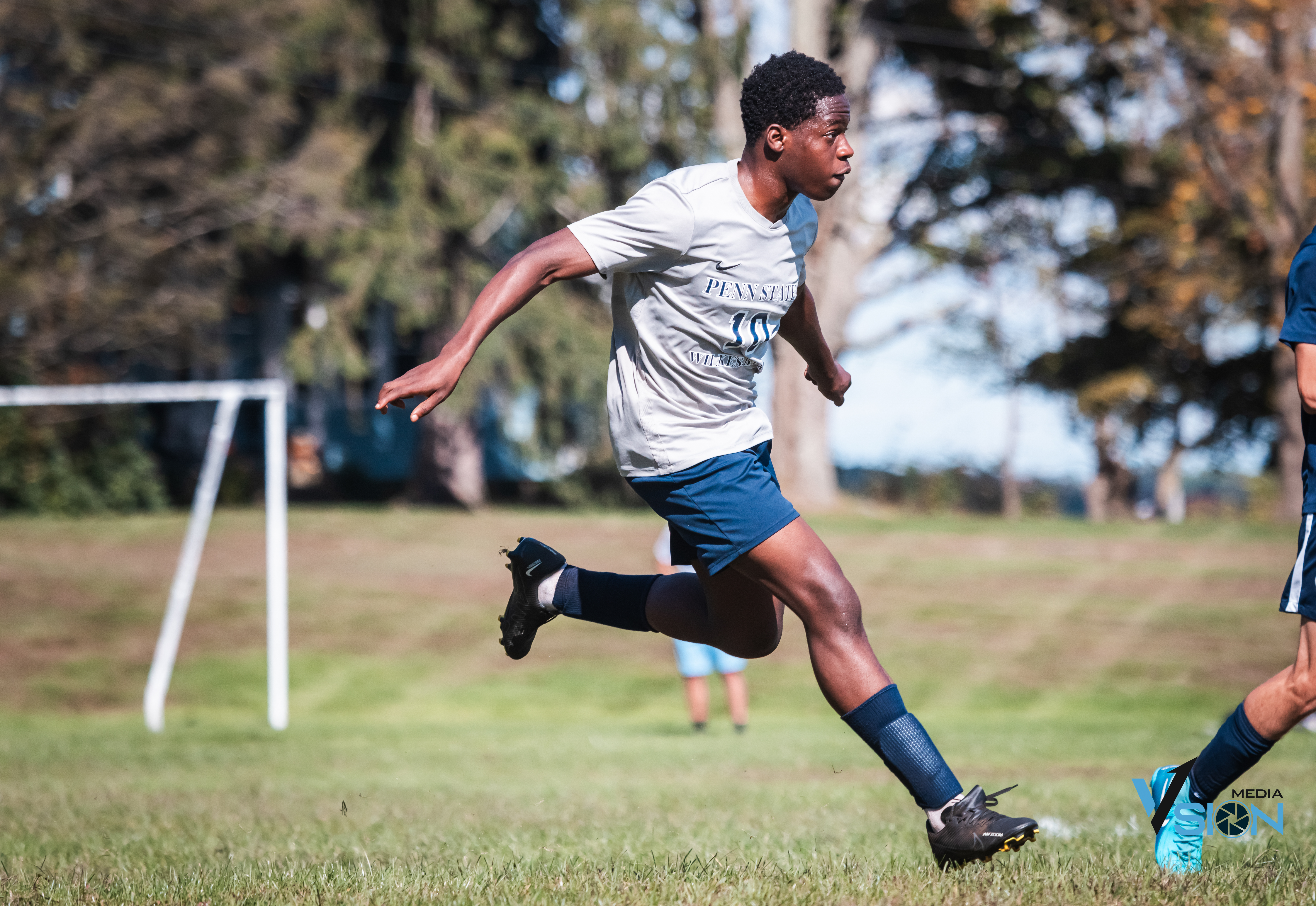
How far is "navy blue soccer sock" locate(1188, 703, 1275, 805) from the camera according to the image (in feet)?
14.7

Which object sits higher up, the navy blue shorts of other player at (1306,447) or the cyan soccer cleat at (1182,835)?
the navy blue shorts of other player at (1306,447)

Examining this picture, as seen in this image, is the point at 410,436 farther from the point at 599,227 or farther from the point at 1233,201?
the point at 599,227

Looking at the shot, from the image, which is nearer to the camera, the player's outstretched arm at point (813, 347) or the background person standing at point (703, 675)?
the player's outstretched arm at point (813, 347)

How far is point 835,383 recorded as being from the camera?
5273 mm

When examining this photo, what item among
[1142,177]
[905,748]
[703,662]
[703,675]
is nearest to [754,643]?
[905,748]

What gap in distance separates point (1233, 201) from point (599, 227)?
23.1 metres

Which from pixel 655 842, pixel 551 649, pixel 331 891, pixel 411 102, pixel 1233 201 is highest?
pixel 411 102

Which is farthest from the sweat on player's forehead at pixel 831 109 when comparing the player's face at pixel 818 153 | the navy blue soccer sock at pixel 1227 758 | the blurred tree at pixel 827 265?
the blurred tree at pixel 827 265

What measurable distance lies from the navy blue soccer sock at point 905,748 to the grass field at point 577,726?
262 millimetres

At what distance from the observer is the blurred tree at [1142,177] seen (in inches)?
950

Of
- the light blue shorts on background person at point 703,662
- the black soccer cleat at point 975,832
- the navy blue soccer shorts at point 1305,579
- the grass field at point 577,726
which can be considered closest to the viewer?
the black soccer cleat at point 975,832

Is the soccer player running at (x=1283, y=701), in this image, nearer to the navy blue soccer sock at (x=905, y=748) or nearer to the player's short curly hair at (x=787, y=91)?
the navy blue soccer sock at (x=905, y=748)

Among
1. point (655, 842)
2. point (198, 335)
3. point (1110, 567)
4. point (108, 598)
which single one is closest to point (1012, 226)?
point (1110, 567)

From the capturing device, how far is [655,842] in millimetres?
5480
